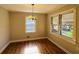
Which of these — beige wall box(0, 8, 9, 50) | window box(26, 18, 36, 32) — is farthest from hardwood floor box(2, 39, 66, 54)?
window box(26, 18, 36, 32)

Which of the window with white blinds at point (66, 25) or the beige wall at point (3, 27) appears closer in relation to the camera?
the window with white blinds at point (66, 25)

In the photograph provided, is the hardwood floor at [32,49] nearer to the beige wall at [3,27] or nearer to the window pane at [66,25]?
the beige wall at [3,27]

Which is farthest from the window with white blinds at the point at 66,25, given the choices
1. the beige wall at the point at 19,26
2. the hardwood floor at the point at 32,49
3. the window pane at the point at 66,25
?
the beige wall at the point at 19,26

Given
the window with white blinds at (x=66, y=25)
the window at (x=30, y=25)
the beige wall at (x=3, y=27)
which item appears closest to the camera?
the window with white blinds at (x=66, y=25)

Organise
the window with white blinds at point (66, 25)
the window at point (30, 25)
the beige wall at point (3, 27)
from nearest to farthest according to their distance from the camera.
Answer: the window with white blinds at point (66, 25) → the beige wall at point (3, 27) → the window at point (30, 25)

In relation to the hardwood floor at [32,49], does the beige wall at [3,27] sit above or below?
above

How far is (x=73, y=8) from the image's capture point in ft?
12.1

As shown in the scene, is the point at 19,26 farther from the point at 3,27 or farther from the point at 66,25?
the point at 66,25

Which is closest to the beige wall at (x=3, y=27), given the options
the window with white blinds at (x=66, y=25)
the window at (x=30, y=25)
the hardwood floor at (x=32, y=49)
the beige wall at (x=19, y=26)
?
the hardwood floor at (x=32, y=49)

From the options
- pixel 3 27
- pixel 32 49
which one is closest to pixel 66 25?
pixel 32 49
